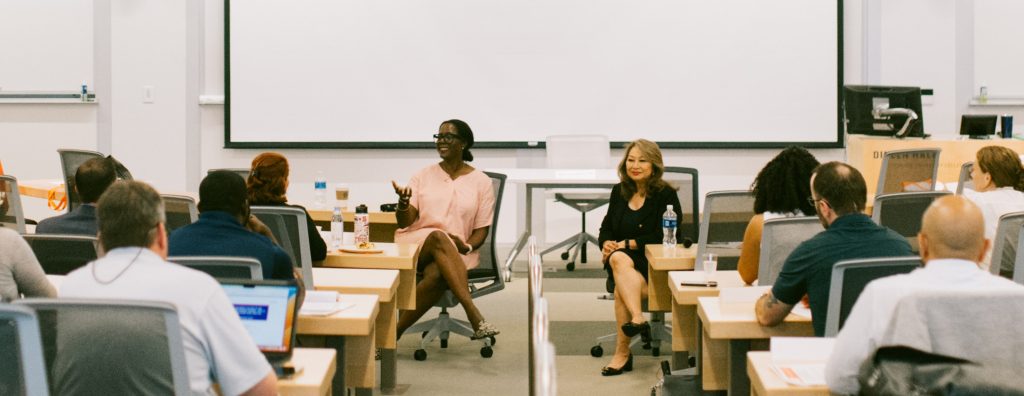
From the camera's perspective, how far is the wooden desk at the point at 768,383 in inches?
101

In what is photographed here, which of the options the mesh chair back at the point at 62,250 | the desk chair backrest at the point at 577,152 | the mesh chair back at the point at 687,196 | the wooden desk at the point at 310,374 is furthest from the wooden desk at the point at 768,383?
the desk chair backrest at the point at 577,152

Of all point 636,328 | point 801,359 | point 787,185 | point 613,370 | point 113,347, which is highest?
point 787,185

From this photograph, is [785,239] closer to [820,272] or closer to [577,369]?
[820,272]

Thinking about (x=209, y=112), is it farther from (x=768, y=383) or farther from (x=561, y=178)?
(x=768, y=383)

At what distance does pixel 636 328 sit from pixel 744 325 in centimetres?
197

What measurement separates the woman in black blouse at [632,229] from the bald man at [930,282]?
9.63ft

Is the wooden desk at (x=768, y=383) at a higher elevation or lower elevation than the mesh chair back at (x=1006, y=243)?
lower

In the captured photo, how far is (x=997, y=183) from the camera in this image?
494 centimetres

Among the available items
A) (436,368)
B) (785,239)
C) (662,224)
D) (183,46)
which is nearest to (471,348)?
(436,368)

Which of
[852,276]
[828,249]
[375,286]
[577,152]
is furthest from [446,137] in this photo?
[852,276]

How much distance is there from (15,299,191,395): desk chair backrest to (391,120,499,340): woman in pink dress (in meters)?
3.36

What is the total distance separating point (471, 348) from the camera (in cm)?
598

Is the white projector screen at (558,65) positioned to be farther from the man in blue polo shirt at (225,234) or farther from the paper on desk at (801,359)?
the paper on desk at (801,359)

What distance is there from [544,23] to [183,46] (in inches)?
119
